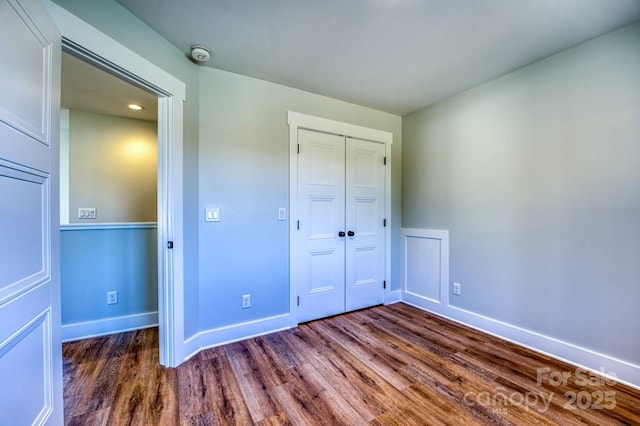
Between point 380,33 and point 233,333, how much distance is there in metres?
2.64

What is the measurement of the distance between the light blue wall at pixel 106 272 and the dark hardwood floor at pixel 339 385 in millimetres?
272

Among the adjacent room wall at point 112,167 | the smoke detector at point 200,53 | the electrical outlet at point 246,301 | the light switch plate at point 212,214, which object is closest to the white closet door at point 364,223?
the electrical outlet at point 246,301

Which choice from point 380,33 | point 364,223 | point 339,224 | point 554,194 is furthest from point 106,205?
point 554,194

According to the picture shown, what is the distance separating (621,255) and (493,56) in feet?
5.50

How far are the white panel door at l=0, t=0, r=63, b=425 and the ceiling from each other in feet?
2.95

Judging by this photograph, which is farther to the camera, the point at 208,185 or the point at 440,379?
the point at 208,185

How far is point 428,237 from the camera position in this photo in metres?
3.04

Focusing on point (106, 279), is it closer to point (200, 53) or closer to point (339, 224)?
point (200, 53)

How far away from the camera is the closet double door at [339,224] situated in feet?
8.92

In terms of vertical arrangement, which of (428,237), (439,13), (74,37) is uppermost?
(439,13)

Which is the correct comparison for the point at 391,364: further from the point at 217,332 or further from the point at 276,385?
the point at 217,332

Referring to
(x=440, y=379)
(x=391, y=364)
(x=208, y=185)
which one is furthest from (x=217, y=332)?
(x=440, y=379)

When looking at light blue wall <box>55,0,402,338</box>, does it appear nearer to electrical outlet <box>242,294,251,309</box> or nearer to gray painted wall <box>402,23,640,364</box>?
electrical outlet <box>242,294,251,309</box>

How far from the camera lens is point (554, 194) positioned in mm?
2059
